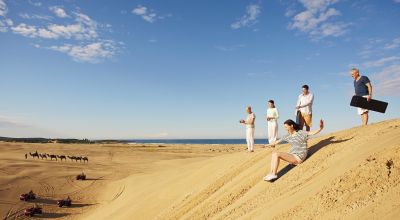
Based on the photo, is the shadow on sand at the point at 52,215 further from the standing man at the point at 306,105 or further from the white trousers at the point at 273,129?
the standing man at the point at 306,105

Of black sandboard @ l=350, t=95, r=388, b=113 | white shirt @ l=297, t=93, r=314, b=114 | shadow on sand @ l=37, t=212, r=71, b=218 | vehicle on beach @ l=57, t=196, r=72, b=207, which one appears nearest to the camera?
black sandboard @ l=350, t=95, r=388, b=113

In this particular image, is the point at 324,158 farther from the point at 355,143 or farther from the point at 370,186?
the point at 370,186

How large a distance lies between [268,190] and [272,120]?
158 inches

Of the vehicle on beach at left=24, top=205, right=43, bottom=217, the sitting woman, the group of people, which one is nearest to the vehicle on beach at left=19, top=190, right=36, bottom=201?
the vehicle on beach at left=24, top=205, right=43, bottom=217

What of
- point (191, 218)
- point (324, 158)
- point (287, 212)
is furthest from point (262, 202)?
point (191, 218)

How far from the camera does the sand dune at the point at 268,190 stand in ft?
13.8

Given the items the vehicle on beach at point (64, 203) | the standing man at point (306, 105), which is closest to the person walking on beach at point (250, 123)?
the standing man at point (306, 105)

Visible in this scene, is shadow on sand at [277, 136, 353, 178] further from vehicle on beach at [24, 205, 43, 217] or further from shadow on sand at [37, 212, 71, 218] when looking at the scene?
vehicle on beach at [24, 205, 43, 217]

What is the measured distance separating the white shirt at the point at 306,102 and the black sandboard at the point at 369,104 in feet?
3.16

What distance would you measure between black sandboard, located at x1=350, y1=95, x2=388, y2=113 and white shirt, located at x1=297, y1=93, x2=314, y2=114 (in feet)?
3.16

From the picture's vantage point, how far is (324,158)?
6.36 metres

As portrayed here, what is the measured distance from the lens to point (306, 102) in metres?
8.80

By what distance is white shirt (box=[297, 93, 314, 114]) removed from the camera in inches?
346

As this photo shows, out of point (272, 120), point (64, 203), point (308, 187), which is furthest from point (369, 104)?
point (64, 203)
